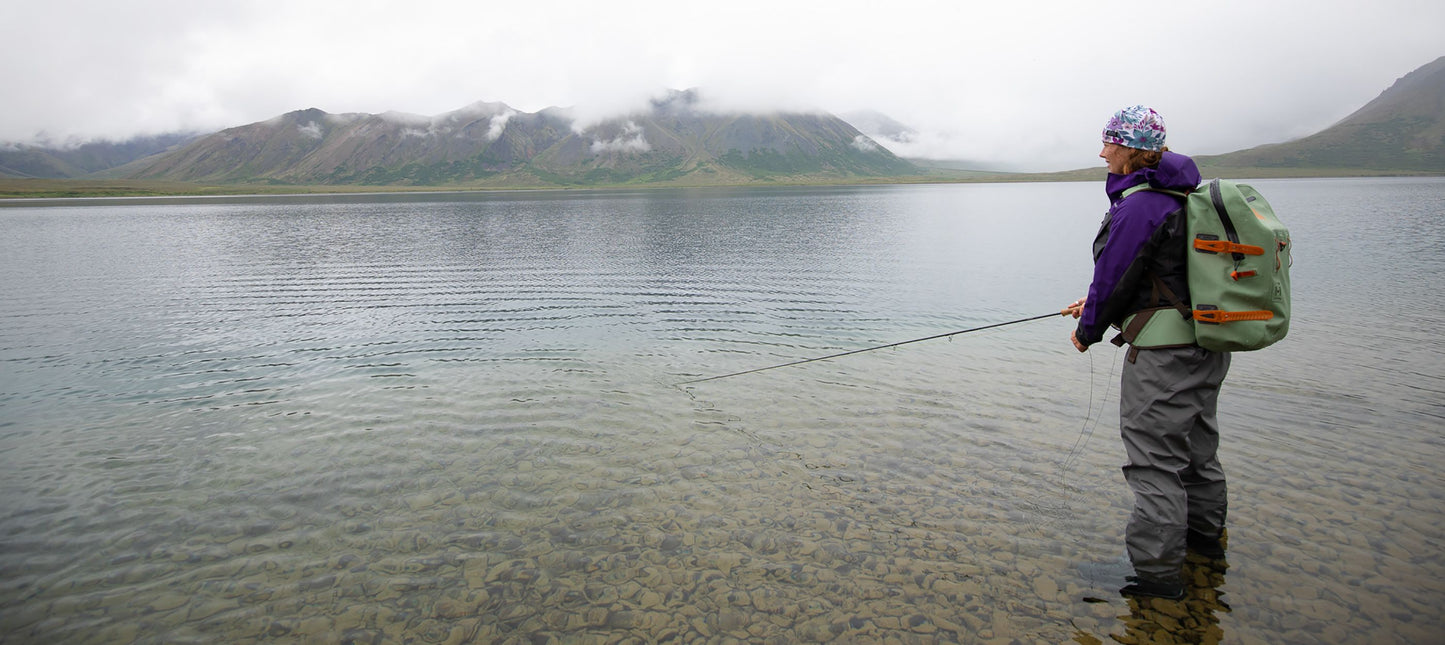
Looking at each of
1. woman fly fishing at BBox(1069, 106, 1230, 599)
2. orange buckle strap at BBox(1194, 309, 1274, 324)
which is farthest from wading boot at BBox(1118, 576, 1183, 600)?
orange buckle strap at BBox(1194, 309, 1274, 324)

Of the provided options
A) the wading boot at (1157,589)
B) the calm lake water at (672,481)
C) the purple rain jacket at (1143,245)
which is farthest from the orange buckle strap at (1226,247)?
the calm lake water at (672,481)

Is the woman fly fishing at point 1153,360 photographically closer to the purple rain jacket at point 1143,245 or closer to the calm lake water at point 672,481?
the purple rain jacket at point 1143,245

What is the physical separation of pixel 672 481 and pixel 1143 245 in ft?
22.3

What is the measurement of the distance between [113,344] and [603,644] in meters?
22.2

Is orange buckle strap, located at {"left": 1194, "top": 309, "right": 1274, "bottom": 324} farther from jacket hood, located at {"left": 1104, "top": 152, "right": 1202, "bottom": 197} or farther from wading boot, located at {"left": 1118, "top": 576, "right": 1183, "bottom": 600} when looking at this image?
wading boot, located at {"left": 1118, "top": 576, "right": 1183, "bottom": 600}

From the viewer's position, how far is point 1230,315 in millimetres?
5727

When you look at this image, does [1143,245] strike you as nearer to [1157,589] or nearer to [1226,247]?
[1226,247]

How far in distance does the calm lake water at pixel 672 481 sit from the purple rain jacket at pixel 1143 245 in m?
3.11

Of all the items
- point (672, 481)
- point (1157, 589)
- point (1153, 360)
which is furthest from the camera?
point (672, 481)

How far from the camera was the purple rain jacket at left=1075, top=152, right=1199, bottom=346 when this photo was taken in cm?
604

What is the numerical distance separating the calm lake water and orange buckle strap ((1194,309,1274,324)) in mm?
2998

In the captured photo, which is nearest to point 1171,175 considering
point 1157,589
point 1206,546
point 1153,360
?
point 1153,360

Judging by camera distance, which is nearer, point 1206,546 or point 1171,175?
point 1171,175

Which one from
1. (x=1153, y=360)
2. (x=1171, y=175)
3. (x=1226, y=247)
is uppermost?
(x=1171, y=175)
